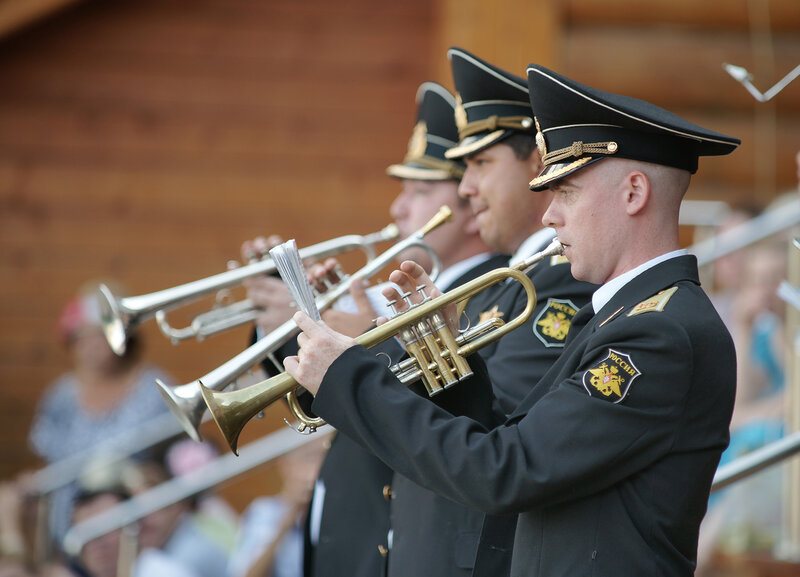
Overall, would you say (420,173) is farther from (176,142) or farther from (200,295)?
(176,142)

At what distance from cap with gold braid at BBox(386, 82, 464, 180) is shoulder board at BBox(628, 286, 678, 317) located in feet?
5.40

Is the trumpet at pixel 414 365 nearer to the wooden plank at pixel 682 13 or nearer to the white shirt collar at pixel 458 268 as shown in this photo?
the white shirt collar at pixel 458 268

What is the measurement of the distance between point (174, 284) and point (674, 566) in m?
5.21

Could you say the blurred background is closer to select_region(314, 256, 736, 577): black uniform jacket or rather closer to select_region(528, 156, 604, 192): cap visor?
select_region(528, 156, 604, 192): cap visor

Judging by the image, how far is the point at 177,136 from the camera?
710cm

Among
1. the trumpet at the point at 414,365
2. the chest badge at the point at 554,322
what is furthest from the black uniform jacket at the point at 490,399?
the trumpet at the point at 414,365

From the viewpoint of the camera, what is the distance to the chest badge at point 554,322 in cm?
290

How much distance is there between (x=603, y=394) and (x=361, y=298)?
4.17ft

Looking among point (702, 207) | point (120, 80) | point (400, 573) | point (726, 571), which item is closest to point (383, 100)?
point (120, 80)

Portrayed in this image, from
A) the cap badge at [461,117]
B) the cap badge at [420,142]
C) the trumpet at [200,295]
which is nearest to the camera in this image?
the cap badge at [461,117]

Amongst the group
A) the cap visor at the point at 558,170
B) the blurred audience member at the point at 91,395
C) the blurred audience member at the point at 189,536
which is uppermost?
the cap visor at the point at 558,170

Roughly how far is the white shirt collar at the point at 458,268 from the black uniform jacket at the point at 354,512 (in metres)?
0.06

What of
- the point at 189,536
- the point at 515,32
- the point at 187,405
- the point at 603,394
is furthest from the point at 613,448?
the point at 515,32

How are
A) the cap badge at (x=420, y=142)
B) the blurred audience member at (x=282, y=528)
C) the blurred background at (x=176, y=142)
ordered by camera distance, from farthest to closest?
the blurred background at (x=176, y=142) → the blurred audience member at (x=282, y=528) → the cap badge at (x=420, y=142)
